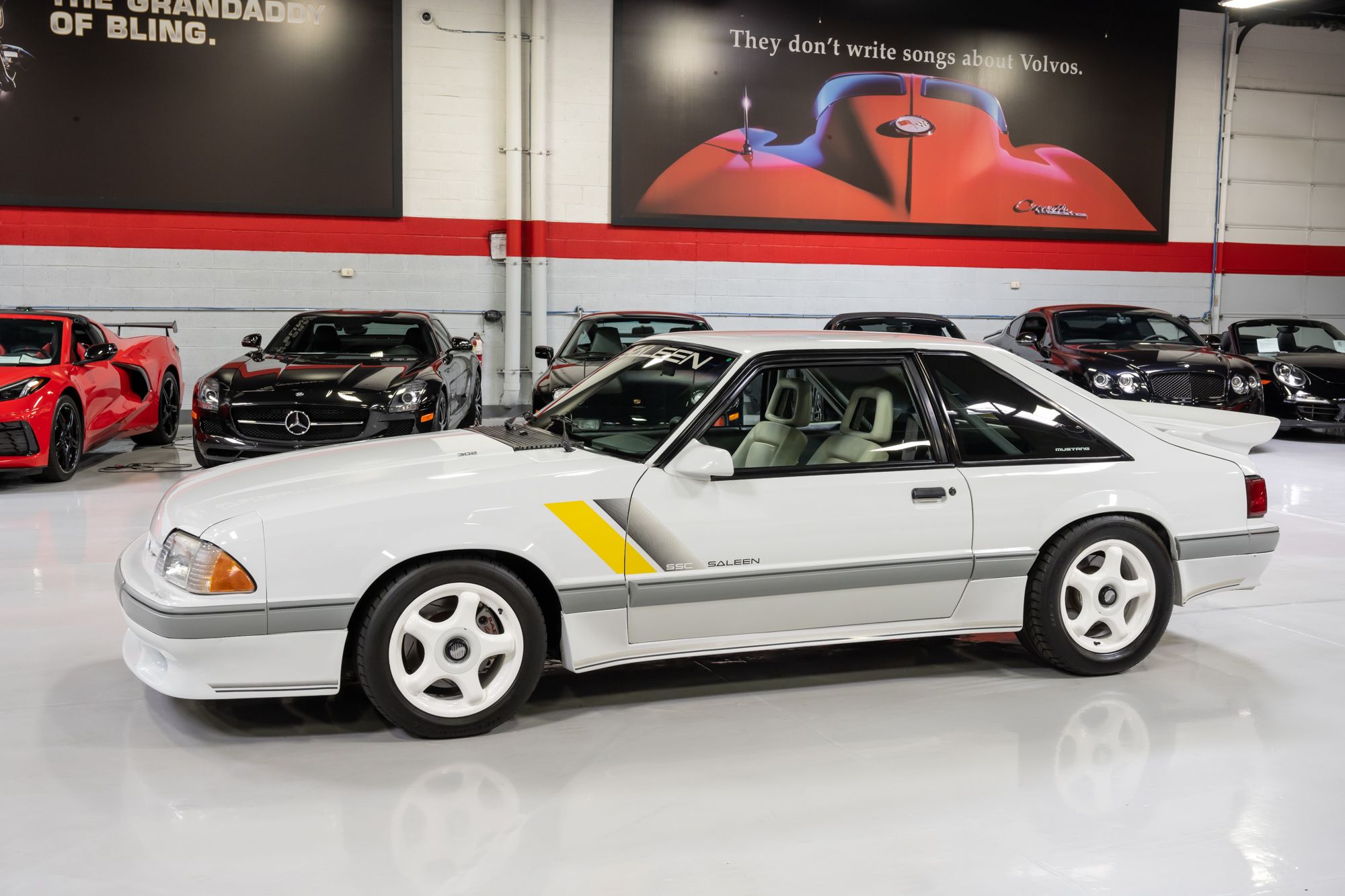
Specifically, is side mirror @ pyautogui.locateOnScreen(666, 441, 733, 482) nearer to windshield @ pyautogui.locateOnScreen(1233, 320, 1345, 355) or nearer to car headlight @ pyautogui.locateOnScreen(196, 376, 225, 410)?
car headlight @ pyautogui.locateOnScreen(196, 376, 225, 410)

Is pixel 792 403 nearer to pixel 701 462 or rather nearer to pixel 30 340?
pixel 701 462

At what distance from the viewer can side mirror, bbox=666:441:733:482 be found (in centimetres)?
345

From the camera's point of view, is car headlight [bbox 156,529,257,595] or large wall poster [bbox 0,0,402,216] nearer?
car headlight [bbox 156,529,257,595]

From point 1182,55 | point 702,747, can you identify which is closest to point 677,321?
point 702,747

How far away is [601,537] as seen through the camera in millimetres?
3438

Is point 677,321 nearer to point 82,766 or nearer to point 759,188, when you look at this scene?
point 759,188

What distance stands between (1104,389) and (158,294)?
9801mm

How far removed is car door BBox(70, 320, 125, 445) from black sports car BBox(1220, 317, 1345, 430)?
1083 cm

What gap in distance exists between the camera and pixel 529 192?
43.4ft

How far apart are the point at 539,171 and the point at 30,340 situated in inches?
241

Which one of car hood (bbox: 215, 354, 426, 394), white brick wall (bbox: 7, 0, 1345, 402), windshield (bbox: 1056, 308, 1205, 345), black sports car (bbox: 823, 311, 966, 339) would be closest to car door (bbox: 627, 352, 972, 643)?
car hood (bbox: 215, 354, 426, 394)

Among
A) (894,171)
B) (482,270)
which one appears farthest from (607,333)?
(894,171)

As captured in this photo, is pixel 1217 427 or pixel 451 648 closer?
pixel 451 648

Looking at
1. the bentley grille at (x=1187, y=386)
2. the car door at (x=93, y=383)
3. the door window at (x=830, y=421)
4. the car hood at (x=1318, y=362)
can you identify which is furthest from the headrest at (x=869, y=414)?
the car hood at (x=1318, y=362)
